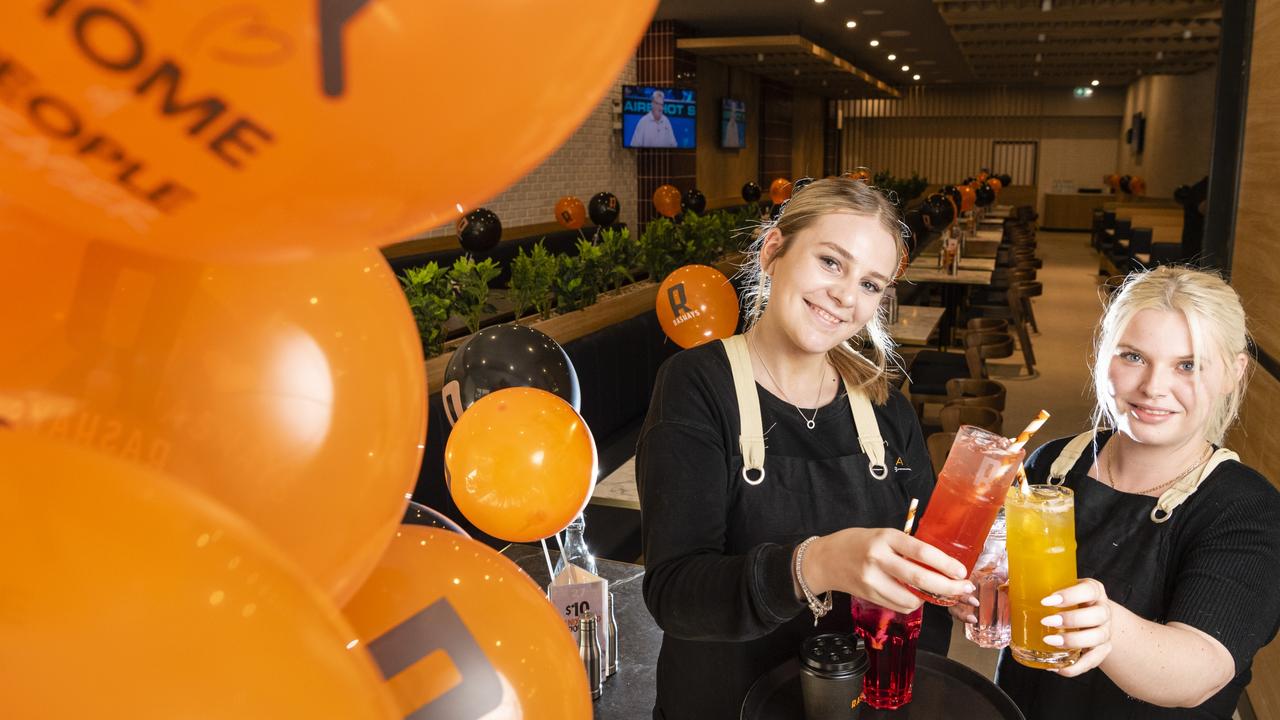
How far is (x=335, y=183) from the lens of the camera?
452 mm

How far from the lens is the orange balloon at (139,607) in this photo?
393 millimetres

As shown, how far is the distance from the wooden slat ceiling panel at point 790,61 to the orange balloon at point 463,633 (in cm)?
1054

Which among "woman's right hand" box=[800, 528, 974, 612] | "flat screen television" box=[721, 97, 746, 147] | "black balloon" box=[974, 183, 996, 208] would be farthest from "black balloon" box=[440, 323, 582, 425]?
"flat screen television" box=[721, 97, 746, 147]

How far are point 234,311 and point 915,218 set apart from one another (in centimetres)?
1101

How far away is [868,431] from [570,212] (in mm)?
9431

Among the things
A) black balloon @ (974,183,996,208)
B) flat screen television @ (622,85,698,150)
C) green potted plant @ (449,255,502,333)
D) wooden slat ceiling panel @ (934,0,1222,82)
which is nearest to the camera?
green potted plant @ (449,255,502,333)

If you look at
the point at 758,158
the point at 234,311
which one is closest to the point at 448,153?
the point at 234,311

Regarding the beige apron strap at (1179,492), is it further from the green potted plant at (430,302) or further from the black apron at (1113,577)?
the green potted plant at (430,302)

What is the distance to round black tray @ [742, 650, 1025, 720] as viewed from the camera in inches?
47.1

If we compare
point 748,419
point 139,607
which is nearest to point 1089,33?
point 748,419

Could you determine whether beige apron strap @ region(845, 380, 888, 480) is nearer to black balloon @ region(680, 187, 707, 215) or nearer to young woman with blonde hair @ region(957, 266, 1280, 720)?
young woman with blonde hair @ region(957, 266, 1280, 720)

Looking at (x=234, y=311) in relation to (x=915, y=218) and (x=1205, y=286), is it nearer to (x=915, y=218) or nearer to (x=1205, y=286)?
(x=1205, y=286)

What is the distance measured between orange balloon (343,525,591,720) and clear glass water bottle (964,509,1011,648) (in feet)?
2.06

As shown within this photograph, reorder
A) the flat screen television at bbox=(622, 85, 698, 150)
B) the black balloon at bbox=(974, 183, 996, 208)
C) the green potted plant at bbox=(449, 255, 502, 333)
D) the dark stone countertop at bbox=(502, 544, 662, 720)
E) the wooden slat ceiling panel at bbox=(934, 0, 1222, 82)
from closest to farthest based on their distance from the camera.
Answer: the dark stone countertop at bbox=(502, 544, 662, 720) < the green potted plant at bbox=(449, 255, 502, 333) < the wooden slat ceiling panel at bbox=(934, 0, 1222, 82) < the flat screen television at bbox=(622, 85, 698, 150) < the black balloon at bbox=(974, 183, 996, 208)
